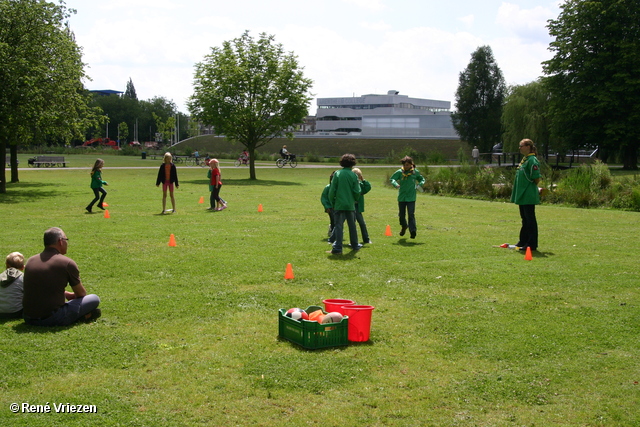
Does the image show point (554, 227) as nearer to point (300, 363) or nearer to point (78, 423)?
point (300, 363)

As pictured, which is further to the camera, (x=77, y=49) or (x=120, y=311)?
(x=77, y=49)

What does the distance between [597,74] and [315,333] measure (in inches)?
1807

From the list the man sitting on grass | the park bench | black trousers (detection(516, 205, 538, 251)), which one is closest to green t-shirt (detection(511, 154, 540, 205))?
black trousers (detection(516, 205, 538, 251))

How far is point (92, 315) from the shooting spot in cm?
699

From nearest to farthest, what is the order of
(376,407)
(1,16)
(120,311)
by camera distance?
(376,407), (120,311), (1,16)

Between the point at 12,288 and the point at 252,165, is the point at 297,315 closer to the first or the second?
the point at 12,288

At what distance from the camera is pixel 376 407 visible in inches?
187

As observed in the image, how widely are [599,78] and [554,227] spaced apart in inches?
1328

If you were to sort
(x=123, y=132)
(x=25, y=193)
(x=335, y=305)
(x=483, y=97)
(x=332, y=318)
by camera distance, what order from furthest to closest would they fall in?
(x=123, y=132)
(x=483, y=97)
(x=25, y=193)
(x=335, y=305)
(x=332, y=318)

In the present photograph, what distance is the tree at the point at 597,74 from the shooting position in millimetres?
42688

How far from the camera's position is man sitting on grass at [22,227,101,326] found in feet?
21.4

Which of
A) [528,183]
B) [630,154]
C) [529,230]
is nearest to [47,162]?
[630,154]

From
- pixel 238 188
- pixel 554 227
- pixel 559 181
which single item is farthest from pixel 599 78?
pixel 554 227

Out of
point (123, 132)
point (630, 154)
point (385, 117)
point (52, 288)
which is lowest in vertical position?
point (52, 288)
